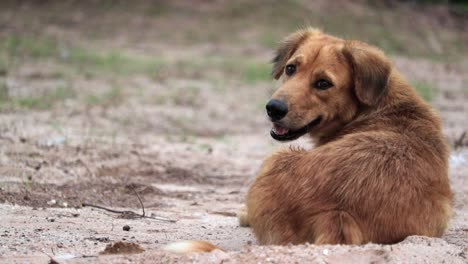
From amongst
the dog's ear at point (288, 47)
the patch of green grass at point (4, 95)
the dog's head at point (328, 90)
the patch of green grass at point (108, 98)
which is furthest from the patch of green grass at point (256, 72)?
the dog's head at point (328, 90)

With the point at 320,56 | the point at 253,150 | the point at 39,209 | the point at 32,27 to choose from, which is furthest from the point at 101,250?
the point at 32,27

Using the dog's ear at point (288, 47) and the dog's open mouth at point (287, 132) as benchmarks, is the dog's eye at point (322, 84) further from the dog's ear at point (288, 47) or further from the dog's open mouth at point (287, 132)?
the dog's ear at point (288, 47)

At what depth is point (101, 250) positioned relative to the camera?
428cm

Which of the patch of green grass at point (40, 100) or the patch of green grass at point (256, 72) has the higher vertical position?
the patch of green grass at point (256, 72)

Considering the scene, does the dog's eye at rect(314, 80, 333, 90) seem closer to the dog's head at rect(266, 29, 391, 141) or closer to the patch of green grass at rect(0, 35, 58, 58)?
the dog's head at rect(266, 29, 391, 141)

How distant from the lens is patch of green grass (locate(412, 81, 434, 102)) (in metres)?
12.9

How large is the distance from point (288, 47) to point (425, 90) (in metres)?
8.30

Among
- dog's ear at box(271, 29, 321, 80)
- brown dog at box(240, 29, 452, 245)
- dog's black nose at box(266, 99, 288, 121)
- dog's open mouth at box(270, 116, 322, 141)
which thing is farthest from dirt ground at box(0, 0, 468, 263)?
dog's ear at box(271, 29, 321, 80)

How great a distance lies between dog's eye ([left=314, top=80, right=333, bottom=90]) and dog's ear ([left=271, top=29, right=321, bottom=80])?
2.69ft

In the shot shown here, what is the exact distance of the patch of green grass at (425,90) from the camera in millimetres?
12875

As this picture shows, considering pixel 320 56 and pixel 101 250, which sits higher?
pixel 320 56

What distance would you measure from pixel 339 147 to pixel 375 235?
523 millimetres

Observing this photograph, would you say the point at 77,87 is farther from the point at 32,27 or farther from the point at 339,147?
the point at 339,147

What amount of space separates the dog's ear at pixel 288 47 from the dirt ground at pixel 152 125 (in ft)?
4.01
